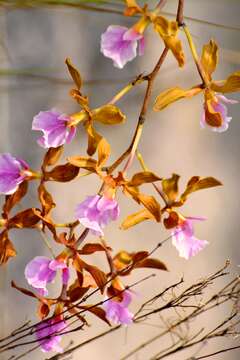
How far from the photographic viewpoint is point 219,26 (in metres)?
0.88

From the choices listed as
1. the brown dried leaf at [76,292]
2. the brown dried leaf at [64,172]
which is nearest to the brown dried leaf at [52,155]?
the brown dried leaf at [64,172]

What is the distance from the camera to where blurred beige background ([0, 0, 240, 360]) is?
0.88m

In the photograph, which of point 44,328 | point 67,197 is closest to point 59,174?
point 44,328

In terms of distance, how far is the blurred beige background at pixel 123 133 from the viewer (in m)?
0.88

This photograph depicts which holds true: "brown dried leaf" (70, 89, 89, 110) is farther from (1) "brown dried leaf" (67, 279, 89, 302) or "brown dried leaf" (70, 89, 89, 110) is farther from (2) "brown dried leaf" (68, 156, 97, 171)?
(1) "brown dried leaf" (67, 279, 89, 302)

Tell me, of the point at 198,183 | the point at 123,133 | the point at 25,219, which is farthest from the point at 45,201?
the point at 123,133

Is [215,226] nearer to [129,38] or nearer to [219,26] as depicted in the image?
[219,26]

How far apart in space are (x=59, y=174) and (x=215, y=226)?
375 mm

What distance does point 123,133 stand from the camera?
0.90 metres

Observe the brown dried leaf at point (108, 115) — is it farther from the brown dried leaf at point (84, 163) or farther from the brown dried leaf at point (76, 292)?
the brown dried leaf at point (76, 292)

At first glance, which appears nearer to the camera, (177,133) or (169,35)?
(169,35)

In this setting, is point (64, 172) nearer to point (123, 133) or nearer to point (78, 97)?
point (78, 97)

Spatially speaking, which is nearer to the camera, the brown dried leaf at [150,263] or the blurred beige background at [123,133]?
the brown dried leaf at [150,263]

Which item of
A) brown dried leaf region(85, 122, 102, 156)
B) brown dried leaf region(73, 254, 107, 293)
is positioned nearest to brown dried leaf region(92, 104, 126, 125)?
brown dried leaf region(85, 122, 102, 156)
